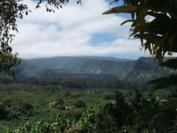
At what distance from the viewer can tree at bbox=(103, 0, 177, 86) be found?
18.1 feet

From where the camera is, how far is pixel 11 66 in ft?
98.6

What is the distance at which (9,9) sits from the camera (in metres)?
25.0

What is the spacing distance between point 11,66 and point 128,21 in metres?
24.8

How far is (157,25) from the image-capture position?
560cm

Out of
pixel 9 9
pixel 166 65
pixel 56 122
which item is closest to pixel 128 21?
pixel 166 65

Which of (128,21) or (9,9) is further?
(9,9)

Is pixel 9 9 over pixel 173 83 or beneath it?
over

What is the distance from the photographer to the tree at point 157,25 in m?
5.51

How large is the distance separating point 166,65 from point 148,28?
0.44 metres

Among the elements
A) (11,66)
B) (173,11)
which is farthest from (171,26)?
(11,66)

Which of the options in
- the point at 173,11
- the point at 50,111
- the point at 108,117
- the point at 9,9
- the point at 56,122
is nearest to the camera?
the point at 173,11

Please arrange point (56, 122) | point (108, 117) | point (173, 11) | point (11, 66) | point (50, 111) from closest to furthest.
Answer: point (173, 11) → point (11, 66) → point (108, 117) → point (56, 122) → point (50, 111)

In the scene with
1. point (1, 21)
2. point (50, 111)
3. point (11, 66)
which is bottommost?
point (50, 111)

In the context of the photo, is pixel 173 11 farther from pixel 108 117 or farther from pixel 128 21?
pixel 108 117
